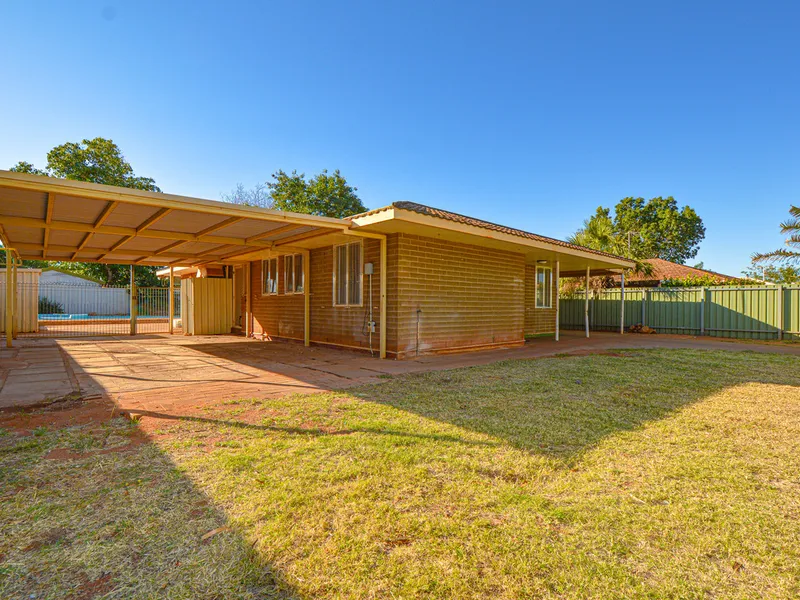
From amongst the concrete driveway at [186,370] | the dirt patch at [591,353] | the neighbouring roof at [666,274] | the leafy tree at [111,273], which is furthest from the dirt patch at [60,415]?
→ the leafy tree at [111,273]

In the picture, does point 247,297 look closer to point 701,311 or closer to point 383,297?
point 383,297

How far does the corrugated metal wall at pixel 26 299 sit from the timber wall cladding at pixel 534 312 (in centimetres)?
1787

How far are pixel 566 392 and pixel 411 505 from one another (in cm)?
367

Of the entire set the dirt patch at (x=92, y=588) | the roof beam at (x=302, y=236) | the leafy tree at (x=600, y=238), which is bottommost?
the dirt patch at (x=92, y=588)

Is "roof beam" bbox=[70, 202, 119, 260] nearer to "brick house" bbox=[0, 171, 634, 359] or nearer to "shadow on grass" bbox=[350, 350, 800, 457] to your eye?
"brick house" bbox=[0, 171, 634, 359]

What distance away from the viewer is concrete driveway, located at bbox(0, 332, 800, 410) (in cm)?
505

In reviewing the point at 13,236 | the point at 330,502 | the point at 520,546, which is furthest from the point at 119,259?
the point at 520,546

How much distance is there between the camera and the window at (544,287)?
14.5 m

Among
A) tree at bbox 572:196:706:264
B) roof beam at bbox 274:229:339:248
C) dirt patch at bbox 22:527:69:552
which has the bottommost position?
dirt patch at bbox 22:527:69:552

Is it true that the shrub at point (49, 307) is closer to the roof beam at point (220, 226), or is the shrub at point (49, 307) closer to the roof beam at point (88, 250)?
the roof beam at point (88, 250)

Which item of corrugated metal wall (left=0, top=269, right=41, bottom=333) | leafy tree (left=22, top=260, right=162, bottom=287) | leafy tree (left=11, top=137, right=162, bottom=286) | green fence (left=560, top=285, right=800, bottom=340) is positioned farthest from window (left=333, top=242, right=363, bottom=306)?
leafy tree (left=22, top=260, right=162, bottom=287)

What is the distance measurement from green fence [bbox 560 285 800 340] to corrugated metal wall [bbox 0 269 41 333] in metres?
21.5

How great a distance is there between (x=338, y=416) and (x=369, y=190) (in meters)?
31.9

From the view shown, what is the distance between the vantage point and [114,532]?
2061 mm
